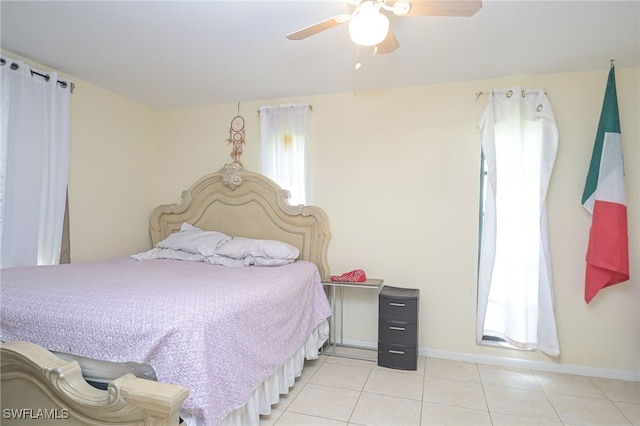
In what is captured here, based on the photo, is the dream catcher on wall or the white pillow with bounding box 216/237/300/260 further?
the dream catcher on wall

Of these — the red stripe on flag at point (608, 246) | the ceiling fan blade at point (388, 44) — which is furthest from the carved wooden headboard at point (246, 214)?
the red stripe on flag at point (608, 246)

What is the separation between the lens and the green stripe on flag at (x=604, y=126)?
8.57ft

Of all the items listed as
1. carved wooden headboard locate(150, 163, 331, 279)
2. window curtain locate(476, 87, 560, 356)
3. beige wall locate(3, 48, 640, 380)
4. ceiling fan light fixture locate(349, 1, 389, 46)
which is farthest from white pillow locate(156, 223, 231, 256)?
window curtain locate(476, 87, 560, 356)

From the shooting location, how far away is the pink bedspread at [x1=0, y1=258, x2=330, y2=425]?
1.43 meters

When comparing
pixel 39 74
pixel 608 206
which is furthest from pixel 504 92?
pixel 39 74

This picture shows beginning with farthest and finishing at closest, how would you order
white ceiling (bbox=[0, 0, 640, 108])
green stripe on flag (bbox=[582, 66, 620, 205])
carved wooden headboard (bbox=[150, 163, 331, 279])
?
carved wooden headboard (bbox=[150, 163, 331, 279]) < green stripe on flag (bbox=[582, 66, 620, 205]) < white ceiling (bbox=[0, 0, 640, 108])

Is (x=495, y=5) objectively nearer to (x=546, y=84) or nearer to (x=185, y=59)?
(x=546, y=84)

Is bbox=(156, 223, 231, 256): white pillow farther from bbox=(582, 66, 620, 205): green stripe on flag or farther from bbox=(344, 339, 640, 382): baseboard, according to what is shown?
bbox=(582, 66, 620, 205): green stripe on flag

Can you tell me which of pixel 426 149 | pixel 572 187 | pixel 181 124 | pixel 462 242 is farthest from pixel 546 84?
pixel 181 124

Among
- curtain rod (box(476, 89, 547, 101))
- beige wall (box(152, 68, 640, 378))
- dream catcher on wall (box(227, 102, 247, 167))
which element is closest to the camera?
beige wall (box(152, 68, 640, 378))

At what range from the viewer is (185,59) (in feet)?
A: 8.75

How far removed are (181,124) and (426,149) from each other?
2.75 m

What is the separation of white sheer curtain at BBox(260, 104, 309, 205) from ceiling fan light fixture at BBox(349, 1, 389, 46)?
189cm

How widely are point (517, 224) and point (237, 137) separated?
2.87 meters
